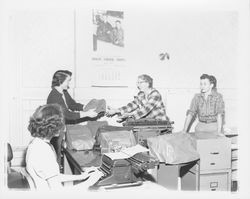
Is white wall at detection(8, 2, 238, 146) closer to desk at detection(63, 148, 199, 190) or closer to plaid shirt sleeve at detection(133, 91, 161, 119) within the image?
plaid shirt sleeve at detection(133, 91, 161, 119)

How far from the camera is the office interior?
2.46 metres

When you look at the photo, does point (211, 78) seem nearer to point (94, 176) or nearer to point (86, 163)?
point (86, 163)

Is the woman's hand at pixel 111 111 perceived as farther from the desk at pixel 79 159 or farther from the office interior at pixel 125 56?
the desk at pixel 79 159

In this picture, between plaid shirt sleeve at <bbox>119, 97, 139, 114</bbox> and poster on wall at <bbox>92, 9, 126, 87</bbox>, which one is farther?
plaid shirt sleeve at <bbox>119, 97, 139, 114</bbox>

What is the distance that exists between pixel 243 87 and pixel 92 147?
1251mm

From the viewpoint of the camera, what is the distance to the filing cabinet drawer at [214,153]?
256 cm

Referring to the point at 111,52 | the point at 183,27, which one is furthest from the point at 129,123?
the point at 183,27

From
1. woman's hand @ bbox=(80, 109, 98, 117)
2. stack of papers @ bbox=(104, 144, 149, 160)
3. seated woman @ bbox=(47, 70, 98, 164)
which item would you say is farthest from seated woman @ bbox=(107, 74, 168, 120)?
stack of papers @ bbox=(104, 144, 149, 160)

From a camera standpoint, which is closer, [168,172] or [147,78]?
[168,172]

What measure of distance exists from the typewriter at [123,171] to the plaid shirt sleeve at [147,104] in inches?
38.4

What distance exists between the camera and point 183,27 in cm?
267

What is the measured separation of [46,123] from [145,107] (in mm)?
1107

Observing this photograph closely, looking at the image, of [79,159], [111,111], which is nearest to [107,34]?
[111,111]

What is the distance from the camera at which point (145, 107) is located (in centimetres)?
282
